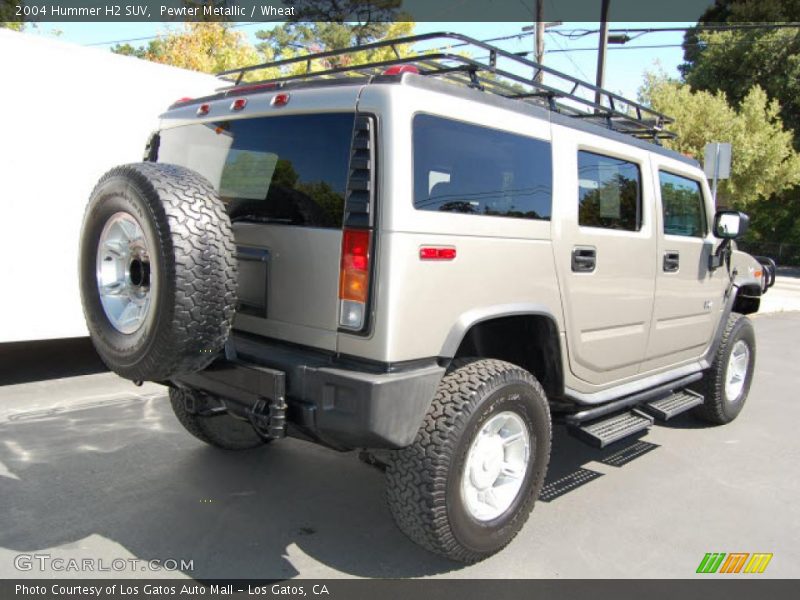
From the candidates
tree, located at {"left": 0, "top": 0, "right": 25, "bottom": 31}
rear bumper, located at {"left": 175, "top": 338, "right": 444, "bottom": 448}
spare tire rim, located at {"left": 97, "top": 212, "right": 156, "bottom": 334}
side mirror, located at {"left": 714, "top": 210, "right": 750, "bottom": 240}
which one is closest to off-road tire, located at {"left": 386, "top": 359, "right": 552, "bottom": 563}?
rear bumper, located at {"left": 175, "top": 338, "right": 444, "bottom": 448}

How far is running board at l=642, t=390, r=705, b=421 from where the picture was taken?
14.1 ft

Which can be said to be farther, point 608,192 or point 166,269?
point 608,192

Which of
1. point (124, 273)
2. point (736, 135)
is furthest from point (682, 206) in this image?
point (736, 135)

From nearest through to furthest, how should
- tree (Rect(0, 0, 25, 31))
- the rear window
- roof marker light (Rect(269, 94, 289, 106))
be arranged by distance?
the rear window
roof marker light (Rect(269, 94, 289, 106))
tree (Rect(0, 0, 25, 31))

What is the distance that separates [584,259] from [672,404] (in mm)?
1598

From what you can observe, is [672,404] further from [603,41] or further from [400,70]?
[603,41]

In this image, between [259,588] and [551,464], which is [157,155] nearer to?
[259,588]

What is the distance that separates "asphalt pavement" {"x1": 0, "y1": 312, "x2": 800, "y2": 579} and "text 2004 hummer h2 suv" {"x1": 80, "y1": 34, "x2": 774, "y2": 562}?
0.46 meters

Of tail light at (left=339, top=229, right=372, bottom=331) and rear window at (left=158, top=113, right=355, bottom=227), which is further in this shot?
rear window at (left=158, top=113, right=355, bottom=227)

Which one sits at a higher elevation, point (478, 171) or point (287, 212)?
point (478, 171)

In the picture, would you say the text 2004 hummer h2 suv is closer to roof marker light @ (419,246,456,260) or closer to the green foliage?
roof marker light @ (419,246,456,260)

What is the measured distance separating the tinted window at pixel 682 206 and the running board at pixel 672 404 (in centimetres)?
114

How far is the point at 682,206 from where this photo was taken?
4625mm

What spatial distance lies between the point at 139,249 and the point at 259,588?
1559 millimetres
